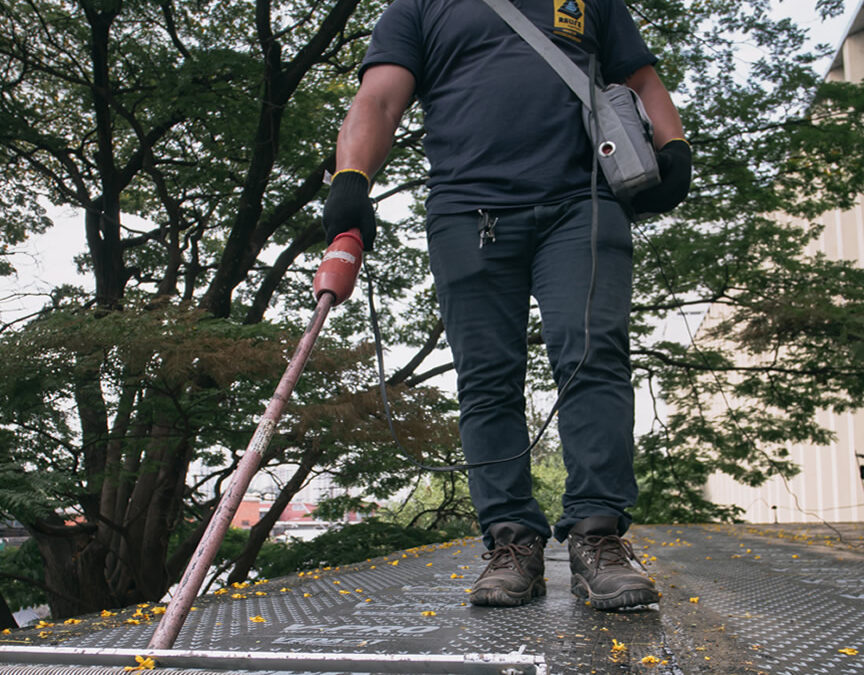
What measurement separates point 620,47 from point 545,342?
98cm

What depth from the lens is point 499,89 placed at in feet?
7.14

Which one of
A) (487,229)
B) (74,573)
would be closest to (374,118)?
(487,229)

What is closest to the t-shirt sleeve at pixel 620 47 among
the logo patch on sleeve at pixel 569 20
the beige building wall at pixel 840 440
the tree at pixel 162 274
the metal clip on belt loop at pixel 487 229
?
the logo patch on sleeve at pixel 569 20

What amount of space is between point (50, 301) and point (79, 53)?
113 inches

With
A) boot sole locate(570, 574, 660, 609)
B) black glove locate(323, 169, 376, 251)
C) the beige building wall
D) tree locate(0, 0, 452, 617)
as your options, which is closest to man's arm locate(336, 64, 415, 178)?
black glove locate(323, 169, 376, 251)

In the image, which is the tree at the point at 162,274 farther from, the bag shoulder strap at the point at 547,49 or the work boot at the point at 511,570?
the bag shoulder strap at the point at 547,49

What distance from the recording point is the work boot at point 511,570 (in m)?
1.84

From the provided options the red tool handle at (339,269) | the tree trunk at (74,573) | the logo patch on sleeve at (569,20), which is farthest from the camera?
the tree trunk at (74,573)

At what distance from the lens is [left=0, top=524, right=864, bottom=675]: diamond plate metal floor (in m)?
1.25

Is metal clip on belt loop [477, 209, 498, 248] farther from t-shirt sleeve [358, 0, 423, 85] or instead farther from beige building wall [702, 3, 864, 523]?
beige building wall [702, 3, 864, 523]

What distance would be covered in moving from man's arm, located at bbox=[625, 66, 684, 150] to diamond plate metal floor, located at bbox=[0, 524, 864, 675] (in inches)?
49.8

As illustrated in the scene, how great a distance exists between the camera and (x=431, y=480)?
31.7 ft

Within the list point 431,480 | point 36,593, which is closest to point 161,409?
point 36,593

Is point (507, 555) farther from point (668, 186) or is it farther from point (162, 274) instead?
point (162, 274)
